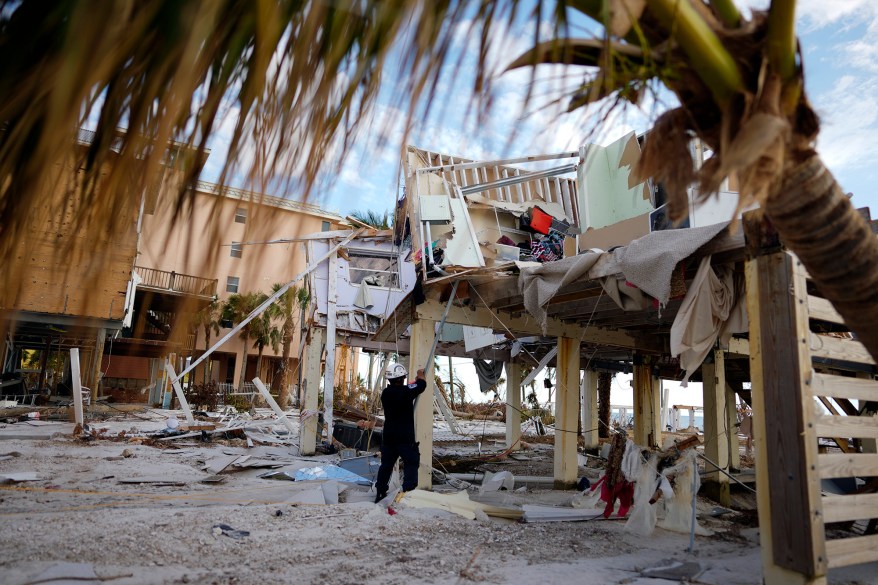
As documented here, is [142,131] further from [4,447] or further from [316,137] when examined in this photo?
[4,447]

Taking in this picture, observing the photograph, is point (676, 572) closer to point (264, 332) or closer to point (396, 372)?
point (396, 372)

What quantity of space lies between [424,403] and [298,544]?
12.2ft

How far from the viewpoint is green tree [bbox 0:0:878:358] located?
1104 mm

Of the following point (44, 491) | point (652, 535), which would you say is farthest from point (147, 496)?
point (652, 535)

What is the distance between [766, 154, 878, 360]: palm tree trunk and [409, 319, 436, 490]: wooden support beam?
7076mm

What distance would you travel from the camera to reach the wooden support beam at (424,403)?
348 inches

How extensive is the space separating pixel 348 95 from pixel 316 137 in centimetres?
14

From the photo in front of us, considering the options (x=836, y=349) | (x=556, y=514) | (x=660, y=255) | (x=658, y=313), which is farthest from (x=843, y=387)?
(x=556, y=514)

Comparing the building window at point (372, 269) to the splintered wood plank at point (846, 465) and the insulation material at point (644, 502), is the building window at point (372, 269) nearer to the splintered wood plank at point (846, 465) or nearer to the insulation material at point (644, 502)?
the insulation material at point (644, 502)

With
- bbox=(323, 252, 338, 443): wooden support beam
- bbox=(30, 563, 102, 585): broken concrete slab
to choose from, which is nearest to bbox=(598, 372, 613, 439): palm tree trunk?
bbox=(323, 252, 338, 443): wooden support beam

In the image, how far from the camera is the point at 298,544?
555 cm

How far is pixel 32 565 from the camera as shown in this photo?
432 centimetres

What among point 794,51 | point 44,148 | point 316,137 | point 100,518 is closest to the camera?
point 44,148

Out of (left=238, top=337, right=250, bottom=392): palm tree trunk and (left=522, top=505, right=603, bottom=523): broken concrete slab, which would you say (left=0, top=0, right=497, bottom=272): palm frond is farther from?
(left=238, top=337, right=250, bottom=392): palm tree trunk
